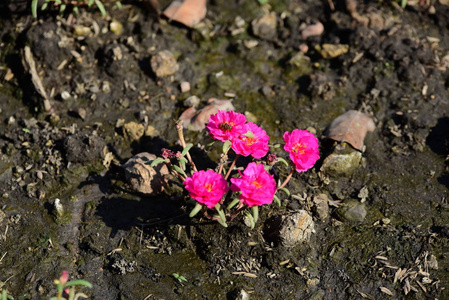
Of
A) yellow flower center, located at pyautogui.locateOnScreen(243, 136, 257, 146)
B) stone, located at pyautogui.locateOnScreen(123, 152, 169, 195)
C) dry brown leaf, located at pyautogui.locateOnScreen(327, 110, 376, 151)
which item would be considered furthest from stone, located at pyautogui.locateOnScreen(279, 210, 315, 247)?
stone, located at pyautogui.locateOnScreen(123, 152, 169, 195)

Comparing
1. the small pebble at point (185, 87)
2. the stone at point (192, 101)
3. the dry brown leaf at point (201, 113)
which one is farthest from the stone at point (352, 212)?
the small pebble at point (185, 87)

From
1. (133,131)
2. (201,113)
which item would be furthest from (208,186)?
(133,131)

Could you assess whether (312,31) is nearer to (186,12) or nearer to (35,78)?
(186,12)

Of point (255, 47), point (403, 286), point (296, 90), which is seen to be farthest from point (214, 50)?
point (403, 286)

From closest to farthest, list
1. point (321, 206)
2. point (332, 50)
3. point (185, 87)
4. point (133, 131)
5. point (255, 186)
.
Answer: point (255, 186), point (321, 206), point (133, 131), point (185, 87), point (332, 50)

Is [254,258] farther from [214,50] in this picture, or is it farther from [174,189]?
[214,50]

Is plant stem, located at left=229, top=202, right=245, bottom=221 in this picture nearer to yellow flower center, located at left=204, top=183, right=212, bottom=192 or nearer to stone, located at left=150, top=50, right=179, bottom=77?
yellow flower center, located at left=204, top=183, right=212, bottom=192

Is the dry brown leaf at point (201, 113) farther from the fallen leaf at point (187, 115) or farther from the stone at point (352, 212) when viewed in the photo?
the stone at point (352, 212)
